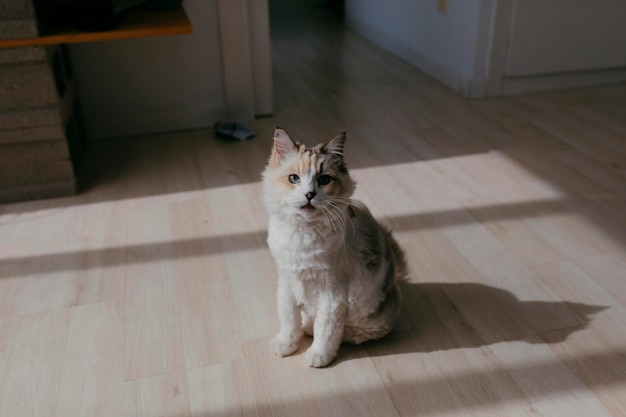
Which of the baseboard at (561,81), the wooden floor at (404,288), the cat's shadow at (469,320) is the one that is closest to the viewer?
the wooden floor at (404,288)

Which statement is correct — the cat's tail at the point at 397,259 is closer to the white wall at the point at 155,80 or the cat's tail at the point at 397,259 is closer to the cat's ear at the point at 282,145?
the cat's ear at the point at 282,145

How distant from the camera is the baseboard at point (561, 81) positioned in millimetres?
3529

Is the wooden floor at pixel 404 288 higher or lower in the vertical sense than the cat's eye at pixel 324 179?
lower

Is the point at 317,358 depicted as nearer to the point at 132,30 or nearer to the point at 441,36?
the point at 132,30

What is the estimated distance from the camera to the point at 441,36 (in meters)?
3.71

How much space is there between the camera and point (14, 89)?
7.45ft

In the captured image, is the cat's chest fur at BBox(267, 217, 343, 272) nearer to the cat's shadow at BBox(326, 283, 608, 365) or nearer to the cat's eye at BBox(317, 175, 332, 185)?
the cat's eye at BBox(317, 175, 332, 185)

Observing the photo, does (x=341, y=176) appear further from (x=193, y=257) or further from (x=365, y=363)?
(x=193, y=257)

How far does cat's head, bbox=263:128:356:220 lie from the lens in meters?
1.35

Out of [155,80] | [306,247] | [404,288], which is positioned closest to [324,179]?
[306,247]

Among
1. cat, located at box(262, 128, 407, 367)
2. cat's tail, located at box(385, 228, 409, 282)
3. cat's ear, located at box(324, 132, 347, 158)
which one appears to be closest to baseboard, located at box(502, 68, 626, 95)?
cat's tail, located at box(385, 228, 409, 282)

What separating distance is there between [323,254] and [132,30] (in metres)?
1.48

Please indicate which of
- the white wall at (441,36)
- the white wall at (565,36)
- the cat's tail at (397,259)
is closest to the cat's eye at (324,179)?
the cat's tail at (397,259)

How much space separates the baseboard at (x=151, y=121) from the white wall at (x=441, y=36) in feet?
4.84
